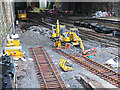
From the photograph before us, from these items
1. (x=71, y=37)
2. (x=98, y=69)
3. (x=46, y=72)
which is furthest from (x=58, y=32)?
(x=98, y=69)

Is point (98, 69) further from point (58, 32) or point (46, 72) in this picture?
point (58, 32)

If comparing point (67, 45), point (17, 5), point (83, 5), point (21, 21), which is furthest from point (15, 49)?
point (83, 5)

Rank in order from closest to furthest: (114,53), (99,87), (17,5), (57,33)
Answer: (99,87) < (114,53) < (57,33) < (17,5)

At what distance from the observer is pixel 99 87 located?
9711mm

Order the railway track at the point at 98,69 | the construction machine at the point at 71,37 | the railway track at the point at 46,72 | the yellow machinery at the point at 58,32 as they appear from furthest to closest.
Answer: the yellow machinery at the point at 58,32
the construction machine at the point at 71,37
the railway track at the point at 98,69
the railway track at the point at 46,72

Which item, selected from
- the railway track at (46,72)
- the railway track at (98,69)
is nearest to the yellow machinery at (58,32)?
the railway track at (46,72)

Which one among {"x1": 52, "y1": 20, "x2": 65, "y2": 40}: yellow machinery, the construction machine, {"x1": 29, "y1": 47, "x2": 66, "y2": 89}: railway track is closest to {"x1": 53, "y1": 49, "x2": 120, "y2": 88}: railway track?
the construction machine

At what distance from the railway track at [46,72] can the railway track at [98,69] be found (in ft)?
6.77

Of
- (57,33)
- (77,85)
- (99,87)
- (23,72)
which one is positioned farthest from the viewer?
(57,33)

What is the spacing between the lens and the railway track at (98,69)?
1120cm

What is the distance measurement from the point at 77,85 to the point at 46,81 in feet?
6.24

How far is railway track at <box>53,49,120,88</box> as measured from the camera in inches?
441

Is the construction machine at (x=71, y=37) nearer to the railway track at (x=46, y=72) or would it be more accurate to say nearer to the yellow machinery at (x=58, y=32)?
the yellow machinery at (x=58, y=32)

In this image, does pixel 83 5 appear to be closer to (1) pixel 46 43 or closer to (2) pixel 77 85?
(1) pixel 46 43
